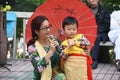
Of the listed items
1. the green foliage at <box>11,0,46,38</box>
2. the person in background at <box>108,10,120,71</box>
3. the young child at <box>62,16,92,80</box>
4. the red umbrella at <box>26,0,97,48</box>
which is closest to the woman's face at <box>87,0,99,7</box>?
the person in background at <box>108,10,120,71</box>

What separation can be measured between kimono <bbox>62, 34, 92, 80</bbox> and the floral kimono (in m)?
0.10

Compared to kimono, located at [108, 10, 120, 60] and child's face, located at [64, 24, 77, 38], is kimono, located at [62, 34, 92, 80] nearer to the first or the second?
child's face, located at [64, 24, 77, 38]

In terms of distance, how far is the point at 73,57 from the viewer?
12.4ft

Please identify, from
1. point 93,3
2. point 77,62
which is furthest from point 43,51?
point 93,3

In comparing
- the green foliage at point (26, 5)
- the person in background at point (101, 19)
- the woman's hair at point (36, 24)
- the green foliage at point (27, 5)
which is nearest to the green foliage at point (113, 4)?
the person in background at point (101, 19)

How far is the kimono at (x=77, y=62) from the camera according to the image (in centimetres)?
373

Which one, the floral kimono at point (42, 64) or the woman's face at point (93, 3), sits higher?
the woman's face at point (93, 3)

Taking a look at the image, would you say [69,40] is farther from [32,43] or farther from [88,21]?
[88,21]

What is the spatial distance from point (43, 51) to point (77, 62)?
0.37 metres

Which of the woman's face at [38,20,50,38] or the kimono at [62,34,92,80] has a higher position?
the woman's face at [38,20,50,38]

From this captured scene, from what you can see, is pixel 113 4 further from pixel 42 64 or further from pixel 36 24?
pixel 42 64

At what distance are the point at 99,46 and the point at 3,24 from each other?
2016 millimetres

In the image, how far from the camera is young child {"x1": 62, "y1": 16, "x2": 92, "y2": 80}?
3.73 m

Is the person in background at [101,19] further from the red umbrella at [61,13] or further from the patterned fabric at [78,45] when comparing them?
the patterned fabric at [78,45]
